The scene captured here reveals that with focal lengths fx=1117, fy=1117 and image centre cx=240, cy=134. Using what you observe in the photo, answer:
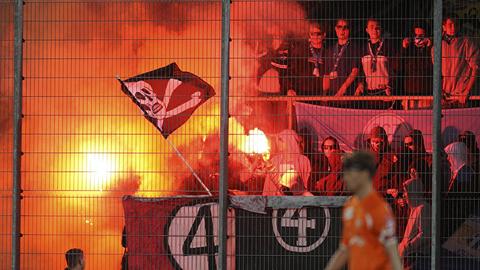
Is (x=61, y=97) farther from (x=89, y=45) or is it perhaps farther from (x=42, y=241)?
(x=42, y=241)

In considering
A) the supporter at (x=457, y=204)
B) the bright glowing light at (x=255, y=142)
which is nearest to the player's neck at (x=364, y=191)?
the supporter at (x=457, y=204)

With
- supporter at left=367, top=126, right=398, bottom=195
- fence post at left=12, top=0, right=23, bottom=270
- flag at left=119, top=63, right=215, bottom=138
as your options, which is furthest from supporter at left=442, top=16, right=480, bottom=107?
fence post at left=12, top=0, right=23, bottom=270

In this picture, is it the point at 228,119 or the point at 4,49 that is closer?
the point at 228,119

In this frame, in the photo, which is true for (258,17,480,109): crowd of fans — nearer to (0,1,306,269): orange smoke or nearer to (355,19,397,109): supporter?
(355,19,397,109): supporter

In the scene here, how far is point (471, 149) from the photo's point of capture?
1347cm

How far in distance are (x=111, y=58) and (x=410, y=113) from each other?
3675 mm

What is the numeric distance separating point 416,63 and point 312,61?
4.07ft

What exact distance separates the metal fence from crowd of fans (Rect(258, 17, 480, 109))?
0.02m

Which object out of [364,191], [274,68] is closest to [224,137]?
[274,68]

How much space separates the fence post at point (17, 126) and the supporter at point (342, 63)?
145 inches

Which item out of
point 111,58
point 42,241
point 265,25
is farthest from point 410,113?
point 42,241

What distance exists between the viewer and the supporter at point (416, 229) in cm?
1294

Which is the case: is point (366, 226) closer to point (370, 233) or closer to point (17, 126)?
point (370, 233)

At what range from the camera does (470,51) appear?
13.5 m
